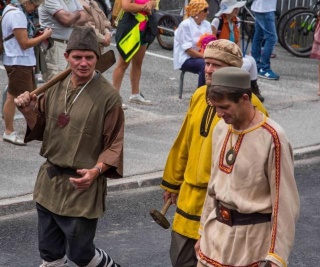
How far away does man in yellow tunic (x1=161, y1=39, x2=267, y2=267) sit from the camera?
5.86 metres

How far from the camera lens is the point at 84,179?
20.1 feet

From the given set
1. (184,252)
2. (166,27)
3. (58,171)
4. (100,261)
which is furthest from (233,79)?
(166,27)

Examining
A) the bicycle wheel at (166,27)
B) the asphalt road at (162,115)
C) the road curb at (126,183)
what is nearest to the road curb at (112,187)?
the road curb at (126,183)

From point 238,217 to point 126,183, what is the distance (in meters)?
4.71

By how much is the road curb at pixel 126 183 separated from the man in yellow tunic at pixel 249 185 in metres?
4.03

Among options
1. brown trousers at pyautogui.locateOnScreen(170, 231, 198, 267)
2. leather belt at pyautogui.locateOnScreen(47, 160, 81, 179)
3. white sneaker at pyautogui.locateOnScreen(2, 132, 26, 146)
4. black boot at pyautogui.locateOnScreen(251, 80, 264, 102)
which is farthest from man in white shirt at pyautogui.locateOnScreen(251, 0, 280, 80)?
brown trousers at pyautogui.locateOnScreen(170, 231, 198, 267)

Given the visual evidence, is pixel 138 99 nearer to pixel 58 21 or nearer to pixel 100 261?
pixel 58 21

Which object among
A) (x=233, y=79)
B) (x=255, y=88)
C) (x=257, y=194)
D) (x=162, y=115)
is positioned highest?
(x=233, y=79)

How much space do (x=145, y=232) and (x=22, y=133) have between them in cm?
336

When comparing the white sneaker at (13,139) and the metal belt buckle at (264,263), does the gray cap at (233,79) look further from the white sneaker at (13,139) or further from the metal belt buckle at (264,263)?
the white sneaker at (13,139)

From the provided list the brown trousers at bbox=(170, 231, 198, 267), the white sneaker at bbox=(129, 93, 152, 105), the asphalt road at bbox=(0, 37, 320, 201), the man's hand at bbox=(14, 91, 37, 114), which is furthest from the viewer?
the white sneaker at bbox=(129, 93, 152, 105)

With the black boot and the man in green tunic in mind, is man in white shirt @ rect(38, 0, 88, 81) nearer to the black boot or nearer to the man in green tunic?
the black boot

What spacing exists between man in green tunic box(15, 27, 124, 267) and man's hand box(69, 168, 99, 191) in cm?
1

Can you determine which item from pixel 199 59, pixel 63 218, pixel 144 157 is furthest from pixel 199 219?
pixel 199 59
